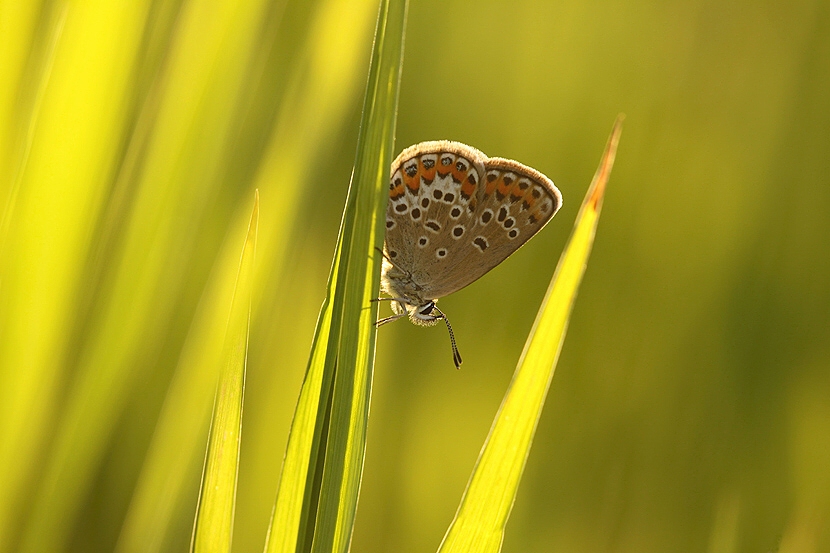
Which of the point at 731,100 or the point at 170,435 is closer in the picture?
the point at 170,435

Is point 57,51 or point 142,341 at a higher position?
point 57,51

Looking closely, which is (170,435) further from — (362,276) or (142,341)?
(362,276)

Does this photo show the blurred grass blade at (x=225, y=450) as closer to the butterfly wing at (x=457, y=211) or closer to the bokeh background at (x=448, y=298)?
the bokeh background at (x=448, y=298)

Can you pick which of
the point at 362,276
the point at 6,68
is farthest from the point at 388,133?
the point at 6,68

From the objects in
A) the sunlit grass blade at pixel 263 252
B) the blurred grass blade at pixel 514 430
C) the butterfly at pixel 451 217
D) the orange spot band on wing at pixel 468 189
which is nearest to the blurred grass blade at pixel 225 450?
the blurred grass blade at pixel 514 430

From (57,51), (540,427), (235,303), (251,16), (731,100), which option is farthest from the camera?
(731,100)

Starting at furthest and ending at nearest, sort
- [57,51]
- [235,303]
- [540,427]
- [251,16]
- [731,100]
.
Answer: [731,100]
[540,427]
[251,16]
[57,51]
[235,303]

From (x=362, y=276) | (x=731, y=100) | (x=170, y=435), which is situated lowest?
(x=170, y=435)
